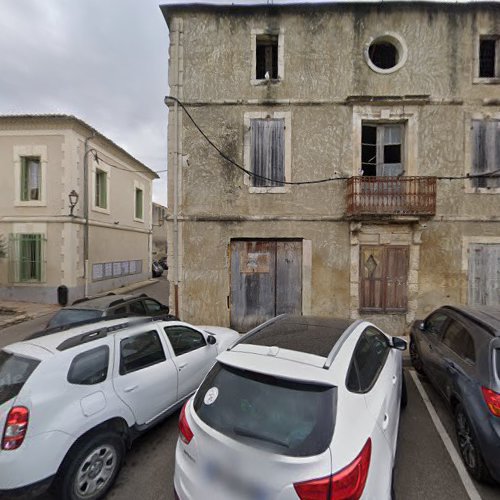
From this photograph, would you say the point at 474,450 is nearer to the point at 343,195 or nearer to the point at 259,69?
the point at 343,195

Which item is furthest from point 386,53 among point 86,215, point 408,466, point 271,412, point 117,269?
point 117,269

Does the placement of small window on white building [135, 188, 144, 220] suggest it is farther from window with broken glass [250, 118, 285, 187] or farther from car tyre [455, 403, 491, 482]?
car tyre [455, 403, 491, 482]

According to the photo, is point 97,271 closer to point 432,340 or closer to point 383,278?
point 383,278

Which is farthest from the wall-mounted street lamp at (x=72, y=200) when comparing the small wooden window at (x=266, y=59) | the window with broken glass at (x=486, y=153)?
the window with broken glass at (x=486, y=153)

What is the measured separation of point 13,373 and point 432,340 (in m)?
5.14

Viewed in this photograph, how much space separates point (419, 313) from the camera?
7.10 meters

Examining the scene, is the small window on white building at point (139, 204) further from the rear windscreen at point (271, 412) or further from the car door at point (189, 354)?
the rear windscreen at point (271, 412)

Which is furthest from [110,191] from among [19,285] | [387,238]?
[387,238]

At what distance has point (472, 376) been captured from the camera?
117 inches

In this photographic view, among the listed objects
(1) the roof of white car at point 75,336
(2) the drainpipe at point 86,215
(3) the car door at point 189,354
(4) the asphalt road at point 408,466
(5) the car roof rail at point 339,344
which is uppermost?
(2) the drainpipe at point 86,215

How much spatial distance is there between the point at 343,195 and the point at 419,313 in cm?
354

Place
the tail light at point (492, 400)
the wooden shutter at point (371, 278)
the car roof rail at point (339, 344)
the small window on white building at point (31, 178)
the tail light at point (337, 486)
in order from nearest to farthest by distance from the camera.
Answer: the tail light at point (337, 486), the car roof rail at point (339, 344), the tail light at point (492, 400), the wooden shutter at point (371, 278), the small window on white building at point (31, 178)

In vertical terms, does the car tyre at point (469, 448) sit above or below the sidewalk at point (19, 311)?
above

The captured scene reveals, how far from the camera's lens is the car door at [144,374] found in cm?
289
